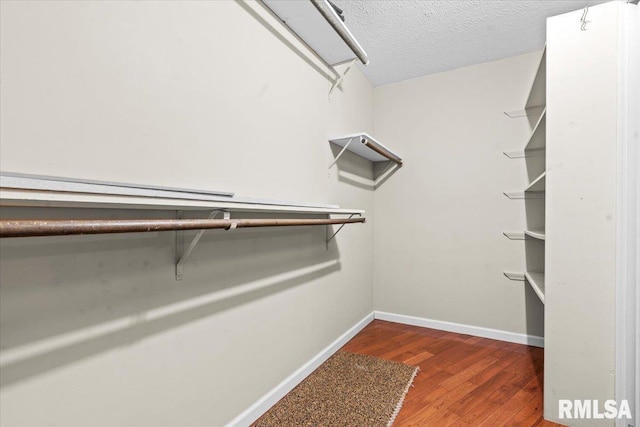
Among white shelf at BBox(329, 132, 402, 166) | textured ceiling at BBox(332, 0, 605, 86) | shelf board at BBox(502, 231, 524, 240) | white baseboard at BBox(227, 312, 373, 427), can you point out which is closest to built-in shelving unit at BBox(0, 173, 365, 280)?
white baseboard at BBox(227, 312, 373, 427)

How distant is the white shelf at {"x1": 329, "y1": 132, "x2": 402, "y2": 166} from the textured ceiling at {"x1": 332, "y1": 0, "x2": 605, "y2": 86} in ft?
2.50

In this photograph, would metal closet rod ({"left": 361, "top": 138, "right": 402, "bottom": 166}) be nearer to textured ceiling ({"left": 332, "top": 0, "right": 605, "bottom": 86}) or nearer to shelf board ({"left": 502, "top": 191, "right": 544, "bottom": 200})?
textured ceiling ({"left": 332, "top": 0, "right": 605, "bottom": 86})

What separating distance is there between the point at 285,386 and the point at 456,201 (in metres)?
2.07

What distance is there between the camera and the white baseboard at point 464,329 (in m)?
2.39

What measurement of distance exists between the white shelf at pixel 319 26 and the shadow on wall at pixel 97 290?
3.69 ft

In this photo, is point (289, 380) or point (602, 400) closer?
point (602, 400)

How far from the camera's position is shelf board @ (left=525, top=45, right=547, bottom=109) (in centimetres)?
229

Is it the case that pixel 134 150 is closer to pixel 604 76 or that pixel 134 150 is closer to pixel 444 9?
pixel 444 9

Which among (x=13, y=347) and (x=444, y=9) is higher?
(x=444, y=9)

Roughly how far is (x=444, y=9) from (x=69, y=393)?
8.55ft

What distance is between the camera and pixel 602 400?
1467 millimetres

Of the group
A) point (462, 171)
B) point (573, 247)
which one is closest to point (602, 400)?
point (573, 247)

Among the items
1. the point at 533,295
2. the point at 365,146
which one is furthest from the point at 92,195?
the point at 533,295

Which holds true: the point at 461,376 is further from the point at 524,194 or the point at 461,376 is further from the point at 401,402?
the point at 524,194
